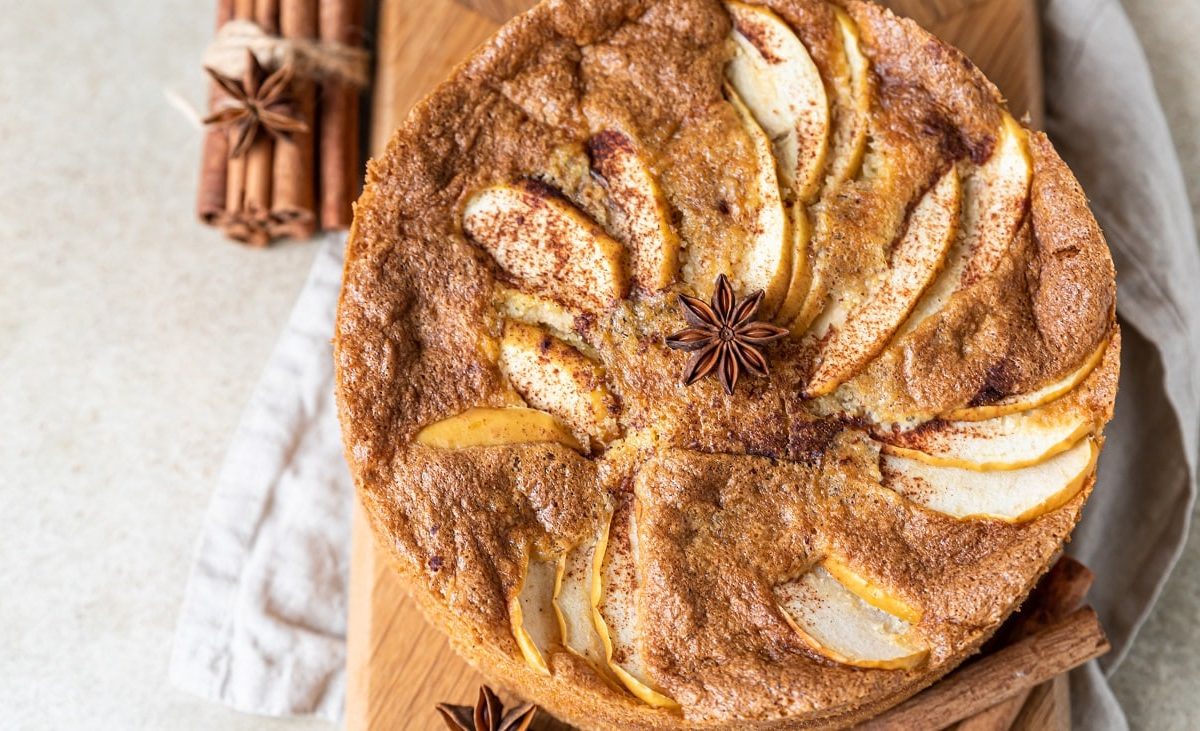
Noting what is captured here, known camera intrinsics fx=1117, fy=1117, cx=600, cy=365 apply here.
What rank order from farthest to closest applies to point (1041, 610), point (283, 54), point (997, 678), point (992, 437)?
1. point (283, 54)
2. point (1041, 610)
3. point (997, 678)
4. point (992, 437)

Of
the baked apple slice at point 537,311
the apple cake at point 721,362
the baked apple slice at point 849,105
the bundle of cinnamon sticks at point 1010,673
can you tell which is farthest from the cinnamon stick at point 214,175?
the bundle of cinnamon sticks at point 1010,673

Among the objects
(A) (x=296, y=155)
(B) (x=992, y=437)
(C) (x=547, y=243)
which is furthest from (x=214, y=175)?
(B) (x=992, y=437)

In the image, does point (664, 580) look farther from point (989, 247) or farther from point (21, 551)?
point (21, 551)

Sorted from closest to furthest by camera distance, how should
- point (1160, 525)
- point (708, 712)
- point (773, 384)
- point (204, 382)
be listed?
point (708, 712)
point (773, 384)
point (1160, 525)
point (204, 382)

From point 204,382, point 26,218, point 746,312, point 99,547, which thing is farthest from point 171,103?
point 746,312

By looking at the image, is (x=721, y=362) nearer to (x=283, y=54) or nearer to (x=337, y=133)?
(x=337, y=133)

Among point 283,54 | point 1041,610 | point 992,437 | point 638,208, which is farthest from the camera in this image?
point 283,54

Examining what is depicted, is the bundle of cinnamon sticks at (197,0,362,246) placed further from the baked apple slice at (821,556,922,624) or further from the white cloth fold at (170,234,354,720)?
the baked apple slice at (821,556,922,624)
